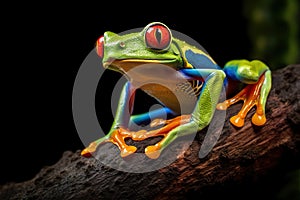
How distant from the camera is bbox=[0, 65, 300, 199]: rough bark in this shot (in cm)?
204

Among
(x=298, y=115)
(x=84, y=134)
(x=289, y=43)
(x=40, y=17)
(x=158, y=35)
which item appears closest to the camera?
(x=158, y=35)

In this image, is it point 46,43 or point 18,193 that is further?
point 46,43

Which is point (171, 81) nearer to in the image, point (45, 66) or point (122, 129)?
point (122, 129)

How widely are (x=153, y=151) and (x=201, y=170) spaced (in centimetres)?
27

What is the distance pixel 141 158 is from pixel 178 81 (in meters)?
0.47

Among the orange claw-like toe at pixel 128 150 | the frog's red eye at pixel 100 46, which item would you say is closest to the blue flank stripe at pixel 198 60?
the frog's red eye at pixel 100 46

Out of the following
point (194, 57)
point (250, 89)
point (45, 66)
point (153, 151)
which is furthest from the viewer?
point (45, 66)

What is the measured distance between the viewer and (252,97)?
2295 mm

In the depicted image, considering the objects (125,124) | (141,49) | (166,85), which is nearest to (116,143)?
(125,124)

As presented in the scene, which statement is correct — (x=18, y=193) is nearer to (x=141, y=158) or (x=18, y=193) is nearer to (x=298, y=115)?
(x=141, y=158)

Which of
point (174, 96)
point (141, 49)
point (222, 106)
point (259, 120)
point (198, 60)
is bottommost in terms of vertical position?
point (259, 120)

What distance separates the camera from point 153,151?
200 centimetres

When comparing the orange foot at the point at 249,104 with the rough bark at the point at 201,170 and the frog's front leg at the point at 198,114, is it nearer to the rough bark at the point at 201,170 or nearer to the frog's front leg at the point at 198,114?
the rough bark at the point at 201,170

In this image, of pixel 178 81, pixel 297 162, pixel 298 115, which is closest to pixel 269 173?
pixel 297 162
